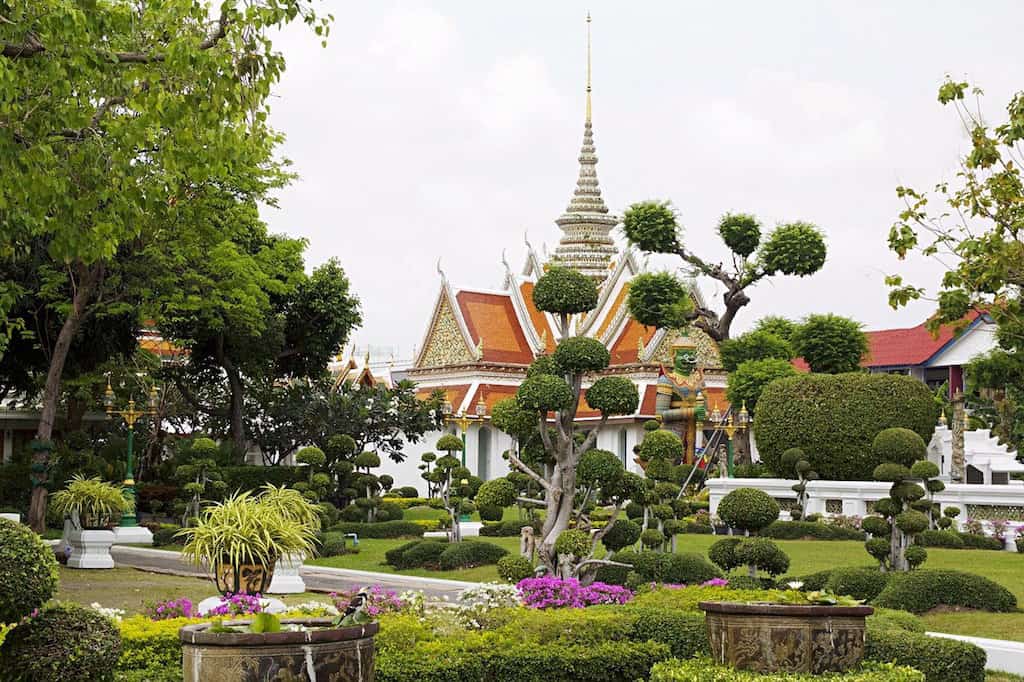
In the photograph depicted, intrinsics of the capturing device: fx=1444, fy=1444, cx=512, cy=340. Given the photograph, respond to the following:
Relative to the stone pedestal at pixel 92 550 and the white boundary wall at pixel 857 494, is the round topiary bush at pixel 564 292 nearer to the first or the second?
the stone pedestal at pixel 92 550

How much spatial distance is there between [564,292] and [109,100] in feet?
17.8

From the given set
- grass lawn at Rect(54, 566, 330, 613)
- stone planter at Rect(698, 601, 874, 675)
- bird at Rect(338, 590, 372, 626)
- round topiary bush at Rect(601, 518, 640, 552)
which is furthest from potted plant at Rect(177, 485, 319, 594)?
stone planter at Rect(698, 601, 874, 675)

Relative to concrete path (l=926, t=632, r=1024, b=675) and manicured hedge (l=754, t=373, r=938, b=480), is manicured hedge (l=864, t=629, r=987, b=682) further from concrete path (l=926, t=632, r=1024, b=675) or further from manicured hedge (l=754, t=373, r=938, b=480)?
manicured hedge (l=754, t=373, r=938, b=480)

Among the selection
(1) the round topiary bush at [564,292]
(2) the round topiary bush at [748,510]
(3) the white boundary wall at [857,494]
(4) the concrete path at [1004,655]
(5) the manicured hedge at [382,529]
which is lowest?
(4) the concrete path at [1004,655]

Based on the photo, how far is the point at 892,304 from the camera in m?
16.4

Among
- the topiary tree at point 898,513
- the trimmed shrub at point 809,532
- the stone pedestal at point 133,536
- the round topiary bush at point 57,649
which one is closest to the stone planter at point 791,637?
the round topiary bush at point 57,649

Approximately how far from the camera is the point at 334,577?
2025cm

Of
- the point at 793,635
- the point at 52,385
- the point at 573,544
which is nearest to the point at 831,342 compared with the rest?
the point at 52,385

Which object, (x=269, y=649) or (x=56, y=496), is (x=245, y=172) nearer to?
(x=56, y=496)

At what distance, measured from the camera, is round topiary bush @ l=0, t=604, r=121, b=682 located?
8234 mm

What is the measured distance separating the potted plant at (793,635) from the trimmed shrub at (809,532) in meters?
16.5

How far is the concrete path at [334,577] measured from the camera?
727 inches

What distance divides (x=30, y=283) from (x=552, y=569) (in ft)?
47.4

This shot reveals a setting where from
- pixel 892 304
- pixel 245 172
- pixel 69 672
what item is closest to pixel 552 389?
pixel 892 304
